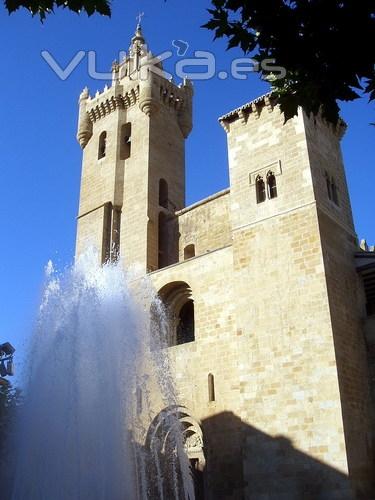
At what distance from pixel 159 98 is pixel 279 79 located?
19.4 meters

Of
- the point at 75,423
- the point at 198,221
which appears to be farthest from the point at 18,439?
the point at 198,221

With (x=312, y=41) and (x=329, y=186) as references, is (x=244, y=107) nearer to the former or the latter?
(x=329, y=186)

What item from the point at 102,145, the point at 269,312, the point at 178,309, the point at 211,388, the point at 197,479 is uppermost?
the point at 102,145

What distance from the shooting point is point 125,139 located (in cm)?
2261

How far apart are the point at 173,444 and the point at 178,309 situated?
4.41m

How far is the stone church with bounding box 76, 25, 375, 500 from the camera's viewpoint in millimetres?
12070

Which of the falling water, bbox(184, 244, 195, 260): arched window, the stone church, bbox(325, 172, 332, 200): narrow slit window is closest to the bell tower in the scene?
the stone church

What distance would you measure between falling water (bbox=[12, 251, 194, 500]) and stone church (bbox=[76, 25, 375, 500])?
0.69m

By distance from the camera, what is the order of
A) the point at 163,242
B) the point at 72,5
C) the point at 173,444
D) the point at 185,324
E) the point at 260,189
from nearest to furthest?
the point at 72,5 → the point at 173,444 → the point at 260,189 → the point at 185,324 → the point at 163,242

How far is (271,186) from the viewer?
15.5 m

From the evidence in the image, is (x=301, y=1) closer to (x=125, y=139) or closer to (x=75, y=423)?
(x=75, y=423)

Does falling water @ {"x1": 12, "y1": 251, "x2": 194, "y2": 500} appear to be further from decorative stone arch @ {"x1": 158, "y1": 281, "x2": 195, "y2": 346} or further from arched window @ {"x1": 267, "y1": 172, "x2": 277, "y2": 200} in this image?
arched window @ {"x1": 267, "y1": 172, "x2": 277, "y2": 200}

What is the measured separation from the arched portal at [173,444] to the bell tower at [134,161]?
210 inches

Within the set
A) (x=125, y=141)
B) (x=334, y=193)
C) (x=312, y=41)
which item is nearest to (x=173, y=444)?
(x=334, y=193)
